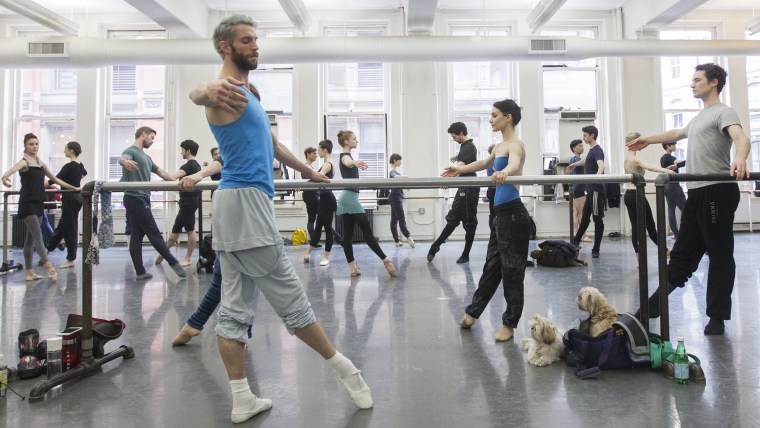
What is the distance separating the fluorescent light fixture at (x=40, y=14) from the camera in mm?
7008

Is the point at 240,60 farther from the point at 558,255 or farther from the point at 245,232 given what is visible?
the point at 558,255

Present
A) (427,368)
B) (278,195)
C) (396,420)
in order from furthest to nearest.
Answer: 1. (278,195)
2. (427,368)
3. (396,420)

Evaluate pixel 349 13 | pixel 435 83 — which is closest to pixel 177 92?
pixel 349 13

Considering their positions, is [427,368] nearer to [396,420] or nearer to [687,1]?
[396,420]

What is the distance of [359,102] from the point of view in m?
9.91

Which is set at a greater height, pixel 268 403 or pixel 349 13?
pixel 349 13

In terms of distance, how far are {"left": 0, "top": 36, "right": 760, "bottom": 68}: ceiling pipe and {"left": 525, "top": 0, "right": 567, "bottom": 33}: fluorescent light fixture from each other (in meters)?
0.54

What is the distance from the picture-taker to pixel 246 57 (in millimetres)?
1733

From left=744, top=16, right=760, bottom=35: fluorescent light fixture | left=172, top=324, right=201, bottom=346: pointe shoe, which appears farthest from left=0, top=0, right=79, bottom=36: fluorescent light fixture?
left=744, top=16, right=760, bottom=35: fluorescent light fixture

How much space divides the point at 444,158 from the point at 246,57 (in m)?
8.08

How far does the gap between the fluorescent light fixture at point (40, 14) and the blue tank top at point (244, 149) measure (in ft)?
24.7

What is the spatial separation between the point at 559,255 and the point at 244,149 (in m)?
4.44

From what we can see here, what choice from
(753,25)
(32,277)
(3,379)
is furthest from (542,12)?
(3,379)

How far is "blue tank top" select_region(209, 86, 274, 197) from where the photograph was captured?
168 cm
